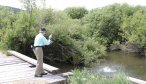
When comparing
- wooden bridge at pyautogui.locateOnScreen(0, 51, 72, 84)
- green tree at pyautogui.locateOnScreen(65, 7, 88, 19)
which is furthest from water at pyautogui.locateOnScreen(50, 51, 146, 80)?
green tree at pyautogui.locateOnScreen(65, 7, 88, 19)

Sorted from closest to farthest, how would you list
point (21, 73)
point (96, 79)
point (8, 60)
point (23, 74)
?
point (96, 79) < point (23, 74) < point (21, 73) < point (8, 60)

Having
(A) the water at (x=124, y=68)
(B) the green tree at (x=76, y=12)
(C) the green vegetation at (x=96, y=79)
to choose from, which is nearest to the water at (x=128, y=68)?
(A) the water at (x=124, y=68)

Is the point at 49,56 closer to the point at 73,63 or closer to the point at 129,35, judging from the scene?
the point at 73,63

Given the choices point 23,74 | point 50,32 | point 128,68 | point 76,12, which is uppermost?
point 76,12

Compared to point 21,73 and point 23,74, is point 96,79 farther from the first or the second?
point 21,73

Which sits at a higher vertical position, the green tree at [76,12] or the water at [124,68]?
the green tree at [76,12]

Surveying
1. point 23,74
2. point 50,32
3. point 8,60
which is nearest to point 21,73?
point 23,74

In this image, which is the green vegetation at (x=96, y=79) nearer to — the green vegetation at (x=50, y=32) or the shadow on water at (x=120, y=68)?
the shadow on water at (x=120, y=68)

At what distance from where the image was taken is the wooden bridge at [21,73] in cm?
971

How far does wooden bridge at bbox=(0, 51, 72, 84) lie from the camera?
9711mm

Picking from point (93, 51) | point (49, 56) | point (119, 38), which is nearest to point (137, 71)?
point (93, 51)

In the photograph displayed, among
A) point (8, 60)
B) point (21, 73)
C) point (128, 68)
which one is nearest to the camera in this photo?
point (21, 73)

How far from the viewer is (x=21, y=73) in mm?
10742

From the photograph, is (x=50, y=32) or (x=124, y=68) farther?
(x=124, y=68)
